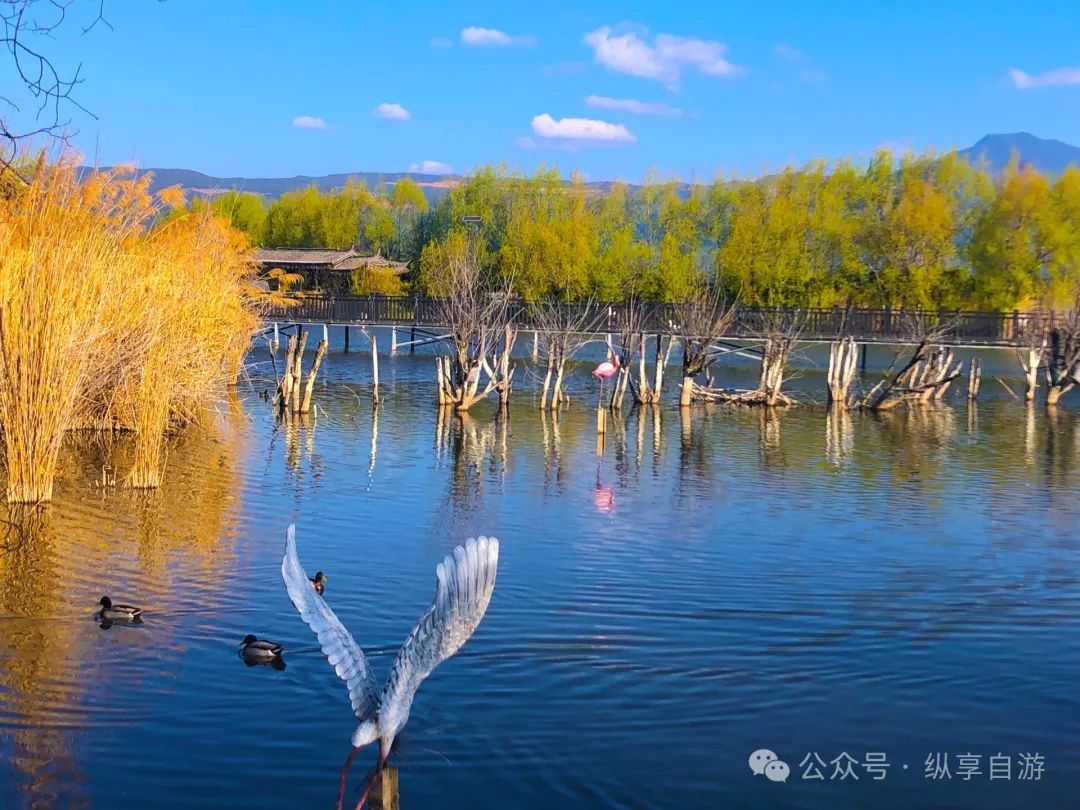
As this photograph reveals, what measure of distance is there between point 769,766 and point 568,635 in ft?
7.53

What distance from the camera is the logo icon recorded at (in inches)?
257

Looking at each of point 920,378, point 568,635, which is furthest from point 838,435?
point 568,635

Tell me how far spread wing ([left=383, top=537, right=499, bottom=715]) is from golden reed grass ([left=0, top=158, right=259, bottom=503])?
367cm

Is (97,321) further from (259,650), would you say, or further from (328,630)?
(328,630)

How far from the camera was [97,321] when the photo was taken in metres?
11.6

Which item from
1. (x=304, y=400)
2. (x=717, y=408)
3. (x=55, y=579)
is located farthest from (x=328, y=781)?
(x=717, y=408)

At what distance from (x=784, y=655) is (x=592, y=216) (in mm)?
46691

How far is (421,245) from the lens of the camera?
58.1 meters

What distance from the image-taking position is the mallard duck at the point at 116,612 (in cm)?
836

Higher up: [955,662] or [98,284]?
[98,284]

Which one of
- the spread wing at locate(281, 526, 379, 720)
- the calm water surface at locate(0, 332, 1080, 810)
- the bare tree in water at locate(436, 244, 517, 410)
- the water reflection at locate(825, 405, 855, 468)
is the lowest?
the calm water surface at locate(0, 332, 1080, 810)

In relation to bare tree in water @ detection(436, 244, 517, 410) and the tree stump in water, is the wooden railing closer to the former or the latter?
bare tree in water @ detection(436, 244, 517, 410)

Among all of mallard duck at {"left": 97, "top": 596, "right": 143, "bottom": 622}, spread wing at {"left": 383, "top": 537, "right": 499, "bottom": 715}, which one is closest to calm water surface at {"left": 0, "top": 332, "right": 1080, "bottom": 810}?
mallard duck at {"left": 97, "top": 596, "right": 143, "bottom": 622}

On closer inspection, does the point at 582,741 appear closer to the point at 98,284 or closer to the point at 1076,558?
the point at 1076,558
